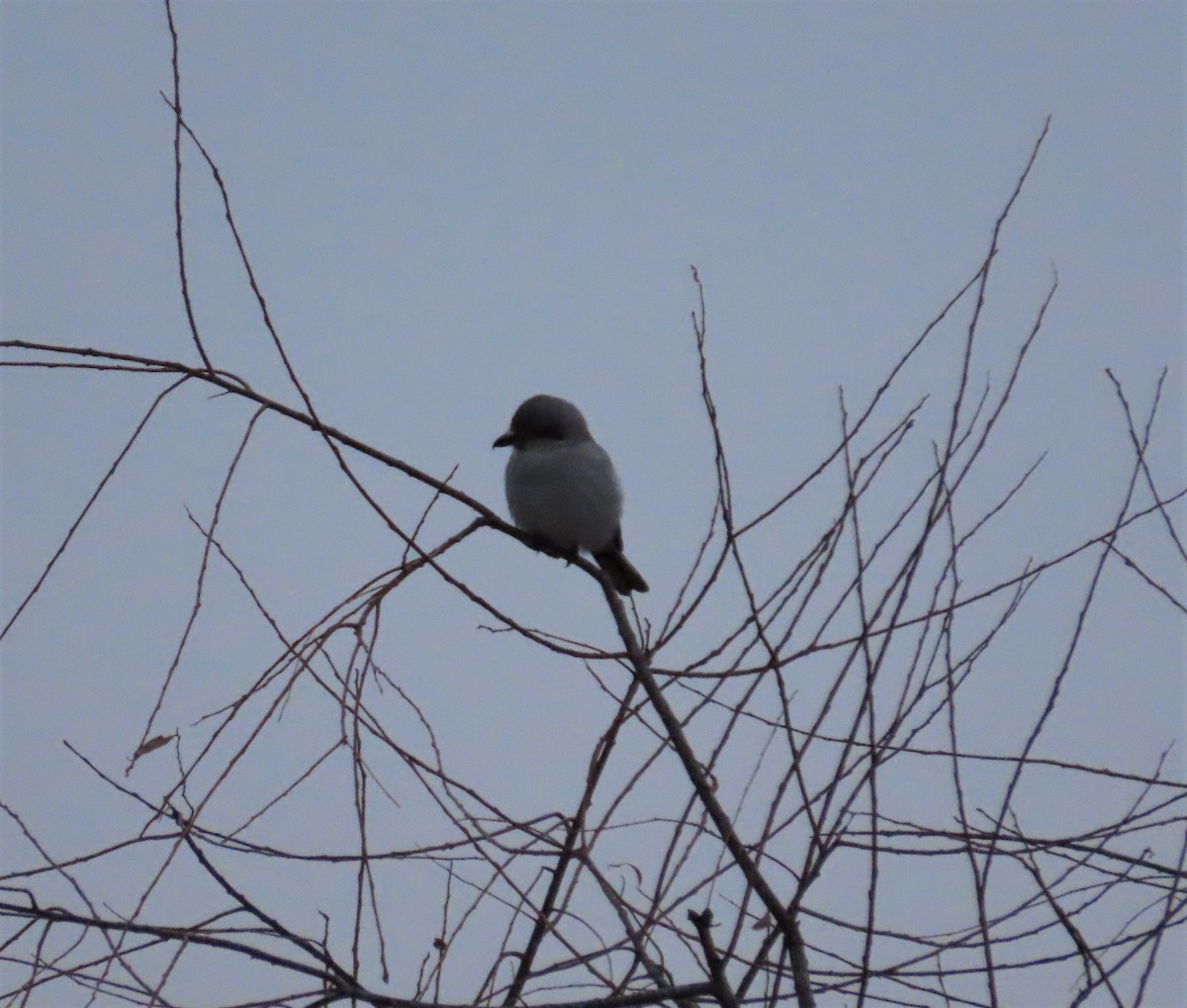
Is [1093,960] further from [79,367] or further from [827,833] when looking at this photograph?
[79,367]

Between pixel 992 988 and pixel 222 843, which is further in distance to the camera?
pixel 222 843

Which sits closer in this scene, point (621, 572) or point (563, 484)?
point (563, 484)

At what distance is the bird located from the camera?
15.6ft

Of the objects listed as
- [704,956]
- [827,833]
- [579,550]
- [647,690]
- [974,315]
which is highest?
[579,550]

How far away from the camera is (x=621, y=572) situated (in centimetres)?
513

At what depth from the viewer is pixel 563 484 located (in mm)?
4742

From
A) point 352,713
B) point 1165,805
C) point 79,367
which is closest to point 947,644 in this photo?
point 1165,805

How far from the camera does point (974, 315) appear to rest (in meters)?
2.36

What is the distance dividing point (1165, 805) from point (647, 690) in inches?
36.6

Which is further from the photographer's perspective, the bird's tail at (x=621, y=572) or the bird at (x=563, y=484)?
the bird's tail at (x=621, y=572)

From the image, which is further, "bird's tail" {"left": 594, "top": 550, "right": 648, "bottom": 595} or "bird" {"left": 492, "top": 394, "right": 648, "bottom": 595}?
"bird's tail" {"left": 594, "top": 550, "right": 648, "bottom": 595}

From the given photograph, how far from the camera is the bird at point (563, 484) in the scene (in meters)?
4.76

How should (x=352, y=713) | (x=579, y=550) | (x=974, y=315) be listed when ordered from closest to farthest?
(x=352, y=713), (x=974, y=315), (x=579, y=550)

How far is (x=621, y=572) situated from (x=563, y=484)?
1.81ft
